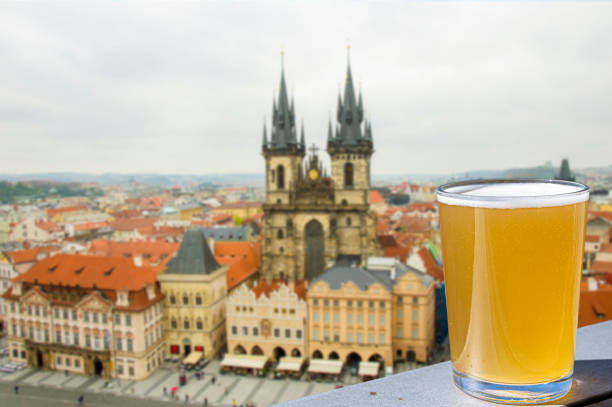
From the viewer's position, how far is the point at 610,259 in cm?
3634

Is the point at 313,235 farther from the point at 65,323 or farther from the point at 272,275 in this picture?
the point at 65,323

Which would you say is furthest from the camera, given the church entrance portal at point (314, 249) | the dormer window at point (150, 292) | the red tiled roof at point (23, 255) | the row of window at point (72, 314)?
the church entrance portal at point (314, 249)

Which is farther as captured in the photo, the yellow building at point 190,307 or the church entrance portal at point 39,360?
the yellow building at point 190,307

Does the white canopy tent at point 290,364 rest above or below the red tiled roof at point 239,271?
below

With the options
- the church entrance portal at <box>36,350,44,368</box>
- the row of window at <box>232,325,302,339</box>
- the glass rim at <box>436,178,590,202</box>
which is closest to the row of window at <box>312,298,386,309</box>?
the row of window at <box>232,325,302,339</box>

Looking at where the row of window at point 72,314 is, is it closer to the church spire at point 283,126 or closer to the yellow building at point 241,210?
the church spire at point 283,126

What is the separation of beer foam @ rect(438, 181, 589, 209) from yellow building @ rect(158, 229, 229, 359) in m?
29.0

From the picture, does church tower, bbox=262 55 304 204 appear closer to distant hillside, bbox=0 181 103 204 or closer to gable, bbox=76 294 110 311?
gable, bbox=76 294 110 311

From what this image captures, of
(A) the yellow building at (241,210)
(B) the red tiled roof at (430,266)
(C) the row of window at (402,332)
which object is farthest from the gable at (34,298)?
(A) the yellow building at (241,210)

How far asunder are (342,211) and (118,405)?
21212mm

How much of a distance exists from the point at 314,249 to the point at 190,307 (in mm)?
12080

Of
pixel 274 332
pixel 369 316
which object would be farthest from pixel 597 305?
pixel 274 332

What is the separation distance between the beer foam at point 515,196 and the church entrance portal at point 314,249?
3632 cm

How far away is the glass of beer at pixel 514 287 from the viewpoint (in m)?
1.48
